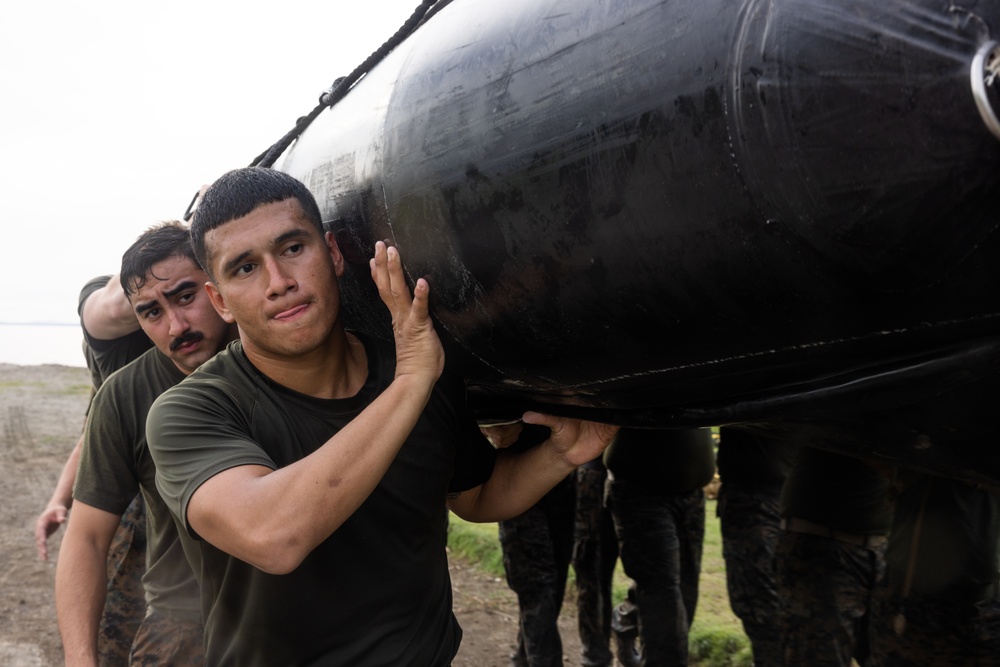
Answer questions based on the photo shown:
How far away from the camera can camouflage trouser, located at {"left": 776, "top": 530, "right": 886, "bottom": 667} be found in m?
2.47

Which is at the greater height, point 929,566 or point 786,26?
point 786,26

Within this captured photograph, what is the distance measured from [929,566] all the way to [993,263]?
1.43 metres

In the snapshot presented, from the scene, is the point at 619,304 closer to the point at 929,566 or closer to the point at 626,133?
the point at 626,133

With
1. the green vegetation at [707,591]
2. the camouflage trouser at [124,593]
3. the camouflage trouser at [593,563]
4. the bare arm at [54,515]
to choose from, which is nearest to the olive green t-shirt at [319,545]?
the camouflage trouser at [124,593]

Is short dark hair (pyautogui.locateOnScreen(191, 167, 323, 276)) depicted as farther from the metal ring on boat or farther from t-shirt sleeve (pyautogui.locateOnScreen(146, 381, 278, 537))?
the metal ring on boat

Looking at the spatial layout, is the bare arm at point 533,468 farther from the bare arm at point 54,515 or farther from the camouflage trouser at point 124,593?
the bare arm at point 54,515

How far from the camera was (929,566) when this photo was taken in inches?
85.0

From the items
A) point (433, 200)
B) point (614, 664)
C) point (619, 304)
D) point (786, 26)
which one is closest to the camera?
point (786, 26)

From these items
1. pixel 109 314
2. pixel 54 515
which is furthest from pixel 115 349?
pixel 54 515

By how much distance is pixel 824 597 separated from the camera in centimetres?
249

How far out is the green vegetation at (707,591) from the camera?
3.71 m

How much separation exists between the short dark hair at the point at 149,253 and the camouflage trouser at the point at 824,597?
1925 millimetres

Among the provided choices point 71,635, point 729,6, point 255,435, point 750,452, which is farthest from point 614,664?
point 729,6

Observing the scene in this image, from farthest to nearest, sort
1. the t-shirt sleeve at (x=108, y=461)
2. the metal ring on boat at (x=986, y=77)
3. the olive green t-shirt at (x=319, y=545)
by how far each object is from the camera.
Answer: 1. the t-shirt sleeve at (x=108, y=461)
2. the olive green t-shirt at (x=319, y=545)
3. the metal ring on boat at (x=986, y=77)
